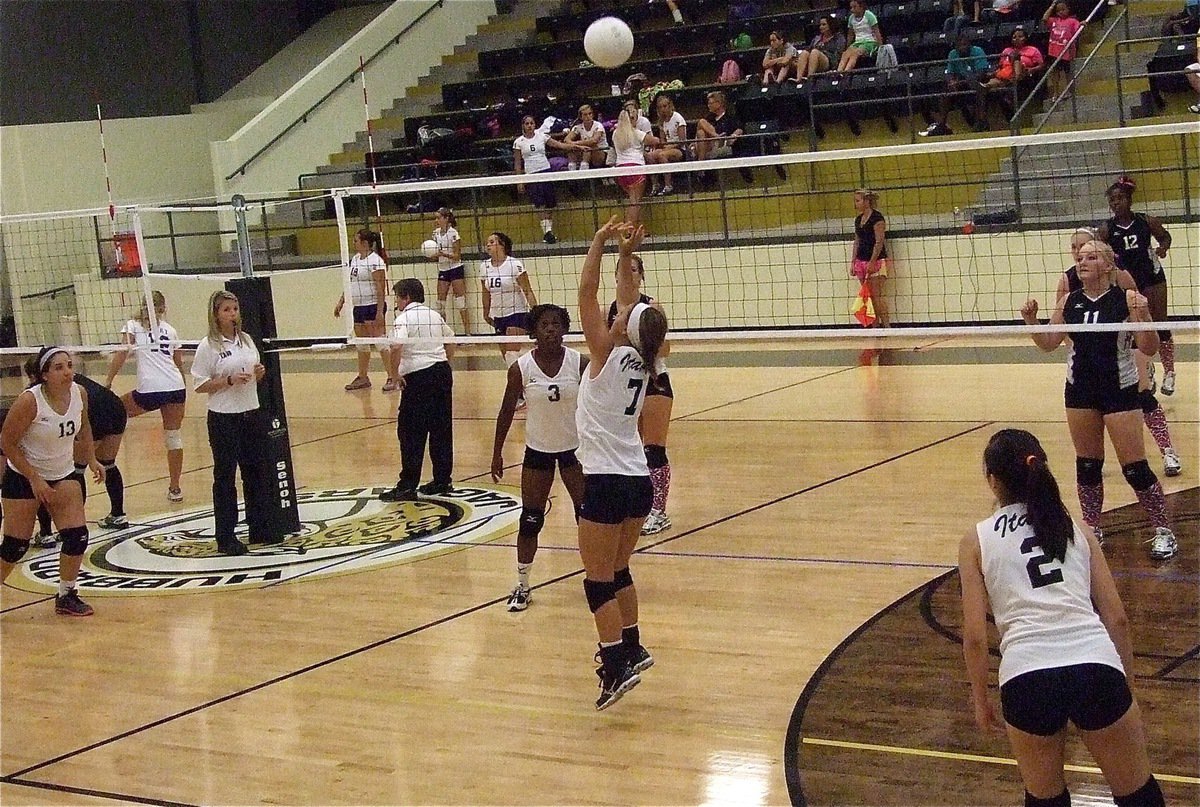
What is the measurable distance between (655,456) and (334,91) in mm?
15880

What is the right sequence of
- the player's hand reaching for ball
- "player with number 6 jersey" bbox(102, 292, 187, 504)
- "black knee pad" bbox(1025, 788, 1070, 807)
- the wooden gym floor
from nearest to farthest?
1. "black knee pad" bbox(1025, 788, 1070, 807)
2. the wooden gym floor
3. the player's hand reaching for ball
4. "player with number 6 jersey" bbox(102, 292, 187, 504)

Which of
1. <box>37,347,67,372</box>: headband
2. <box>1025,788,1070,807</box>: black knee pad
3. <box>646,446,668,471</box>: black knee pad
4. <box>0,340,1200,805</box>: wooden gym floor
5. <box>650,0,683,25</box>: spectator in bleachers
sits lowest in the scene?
<box>0,340,1200,805</box>: wooden gym floor

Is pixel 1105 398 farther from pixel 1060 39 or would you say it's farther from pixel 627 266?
pixel 1060 39

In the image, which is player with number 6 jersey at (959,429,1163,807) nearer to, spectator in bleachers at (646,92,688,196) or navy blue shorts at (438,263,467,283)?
navy blue shorts at (438,263,467,283)

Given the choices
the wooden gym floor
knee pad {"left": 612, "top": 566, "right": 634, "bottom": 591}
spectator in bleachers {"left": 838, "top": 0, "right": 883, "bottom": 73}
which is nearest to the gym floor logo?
the wooden gym floor

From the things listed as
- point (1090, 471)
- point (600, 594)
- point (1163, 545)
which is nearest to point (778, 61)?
point (1090, 471)

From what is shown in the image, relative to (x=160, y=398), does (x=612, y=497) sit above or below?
below

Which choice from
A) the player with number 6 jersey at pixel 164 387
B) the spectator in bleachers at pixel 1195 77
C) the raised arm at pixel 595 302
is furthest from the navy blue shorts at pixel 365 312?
the raised arm at pixel 595 302

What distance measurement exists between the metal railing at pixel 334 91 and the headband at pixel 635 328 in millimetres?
16380

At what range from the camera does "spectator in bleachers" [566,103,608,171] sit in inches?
725

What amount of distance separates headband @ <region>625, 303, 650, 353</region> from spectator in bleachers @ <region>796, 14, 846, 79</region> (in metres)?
12.9

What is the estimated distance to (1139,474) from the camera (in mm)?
7184

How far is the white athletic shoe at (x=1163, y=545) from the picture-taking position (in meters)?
7.30

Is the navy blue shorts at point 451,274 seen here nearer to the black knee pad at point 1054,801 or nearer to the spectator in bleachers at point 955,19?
the spectator in bleachers at point 955,19
